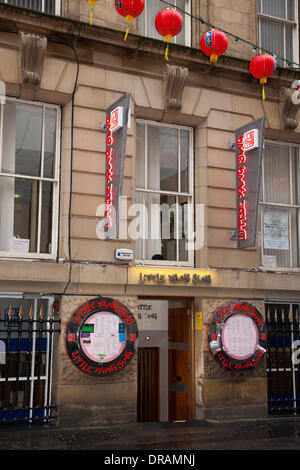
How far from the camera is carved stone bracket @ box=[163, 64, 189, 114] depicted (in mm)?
11281

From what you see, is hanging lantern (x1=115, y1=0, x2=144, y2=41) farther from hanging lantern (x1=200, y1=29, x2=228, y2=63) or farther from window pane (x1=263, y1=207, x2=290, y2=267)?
window pane (x1=263, y1=207, x2=290, y2=267)

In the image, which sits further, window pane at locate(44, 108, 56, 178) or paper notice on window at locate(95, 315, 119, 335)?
window pane at locate(44, 108, 56, 178)

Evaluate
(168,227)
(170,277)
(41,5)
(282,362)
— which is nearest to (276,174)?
(168,227)

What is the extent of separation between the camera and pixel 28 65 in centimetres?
1016

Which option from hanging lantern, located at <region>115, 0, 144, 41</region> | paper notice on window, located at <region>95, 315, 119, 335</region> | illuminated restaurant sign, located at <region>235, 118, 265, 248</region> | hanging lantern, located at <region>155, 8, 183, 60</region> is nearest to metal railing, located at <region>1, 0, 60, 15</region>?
hanging lantern, located at <region>115, 0, 144, 41</region>

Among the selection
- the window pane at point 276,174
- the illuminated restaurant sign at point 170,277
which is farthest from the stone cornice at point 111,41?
the illuminated restaurant sign at point 170,277

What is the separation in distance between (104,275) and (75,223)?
1.12 metres

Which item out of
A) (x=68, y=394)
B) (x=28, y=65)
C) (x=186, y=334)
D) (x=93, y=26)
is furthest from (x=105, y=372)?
(x=93, y=26)

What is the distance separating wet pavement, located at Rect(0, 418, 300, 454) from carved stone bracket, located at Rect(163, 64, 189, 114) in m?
6.28

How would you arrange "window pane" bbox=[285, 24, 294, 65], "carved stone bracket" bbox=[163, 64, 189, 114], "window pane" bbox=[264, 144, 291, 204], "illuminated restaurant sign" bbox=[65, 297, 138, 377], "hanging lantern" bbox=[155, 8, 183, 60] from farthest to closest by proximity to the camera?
"window pane" bbox=[285, 24, 294, 65], "window pane" bbox=[264, 144, 291, 204], "carved stone bracket" bbox=[163, 64, 189, 114], "hanging lantern" bbox=[155, 8, 183, 60], "illuminated restaurant sign" bbox=[65, 297, 138, 377]

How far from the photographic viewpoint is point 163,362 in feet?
38.6

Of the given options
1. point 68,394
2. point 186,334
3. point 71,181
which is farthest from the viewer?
point 186,334

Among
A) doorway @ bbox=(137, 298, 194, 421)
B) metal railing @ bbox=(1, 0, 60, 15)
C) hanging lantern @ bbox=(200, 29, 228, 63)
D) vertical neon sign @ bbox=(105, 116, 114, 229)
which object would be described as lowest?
doorway @ bbox=(137, 298, 194, 421)

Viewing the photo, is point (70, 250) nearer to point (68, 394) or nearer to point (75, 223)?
point (75, 223)
